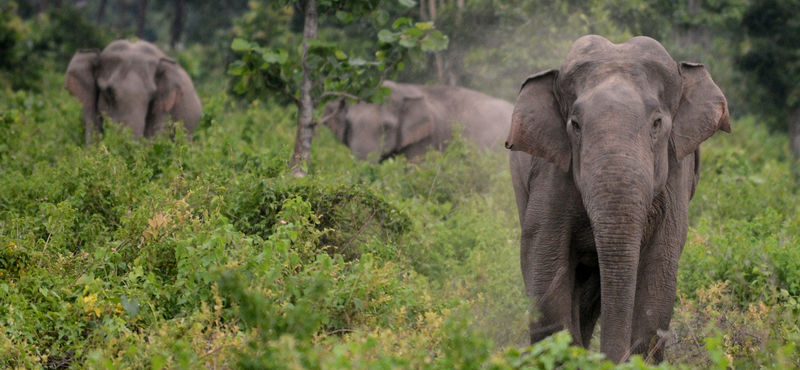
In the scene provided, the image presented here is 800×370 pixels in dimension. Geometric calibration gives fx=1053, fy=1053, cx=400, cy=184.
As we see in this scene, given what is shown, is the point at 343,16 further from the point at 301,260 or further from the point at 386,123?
the point at 386,123

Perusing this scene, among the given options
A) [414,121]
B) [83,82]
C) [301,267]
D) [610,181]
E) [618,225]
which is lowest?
[414,121]

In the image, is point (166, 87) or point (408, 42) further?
point (166, 87)

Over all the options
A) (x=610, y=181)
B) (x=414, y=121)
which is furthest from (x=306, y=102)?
(x=414, y=121)

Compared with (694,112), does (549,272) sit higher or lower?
lower

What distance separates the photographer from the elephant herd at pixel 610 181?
472 cm

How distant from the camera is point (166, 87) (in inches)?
470

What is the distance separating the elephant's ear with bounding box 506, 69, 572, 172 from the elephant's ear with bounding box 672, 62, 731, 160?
552mm

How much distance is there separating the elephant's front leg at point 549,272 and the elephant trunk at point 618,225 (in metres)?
0.52

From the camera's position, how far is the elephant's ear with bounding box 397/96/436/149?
14320mm

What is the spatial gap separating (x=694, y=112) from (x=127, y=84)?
293 inches

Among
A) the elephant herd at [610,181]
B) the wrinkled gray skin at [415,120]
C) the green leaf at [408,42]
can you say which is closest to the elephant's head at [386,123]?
the wrinkled gray skin at [415,120]

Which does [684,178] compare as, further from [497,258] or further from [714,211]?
[714,211]

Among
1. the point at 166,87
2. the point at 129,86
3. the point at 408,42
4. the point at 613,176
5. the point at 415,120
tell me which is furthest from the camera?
the point at 415,120

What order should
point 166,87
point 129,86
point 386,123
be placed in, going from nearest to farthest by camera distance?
point 129,86
point 166,87
point 386,123
